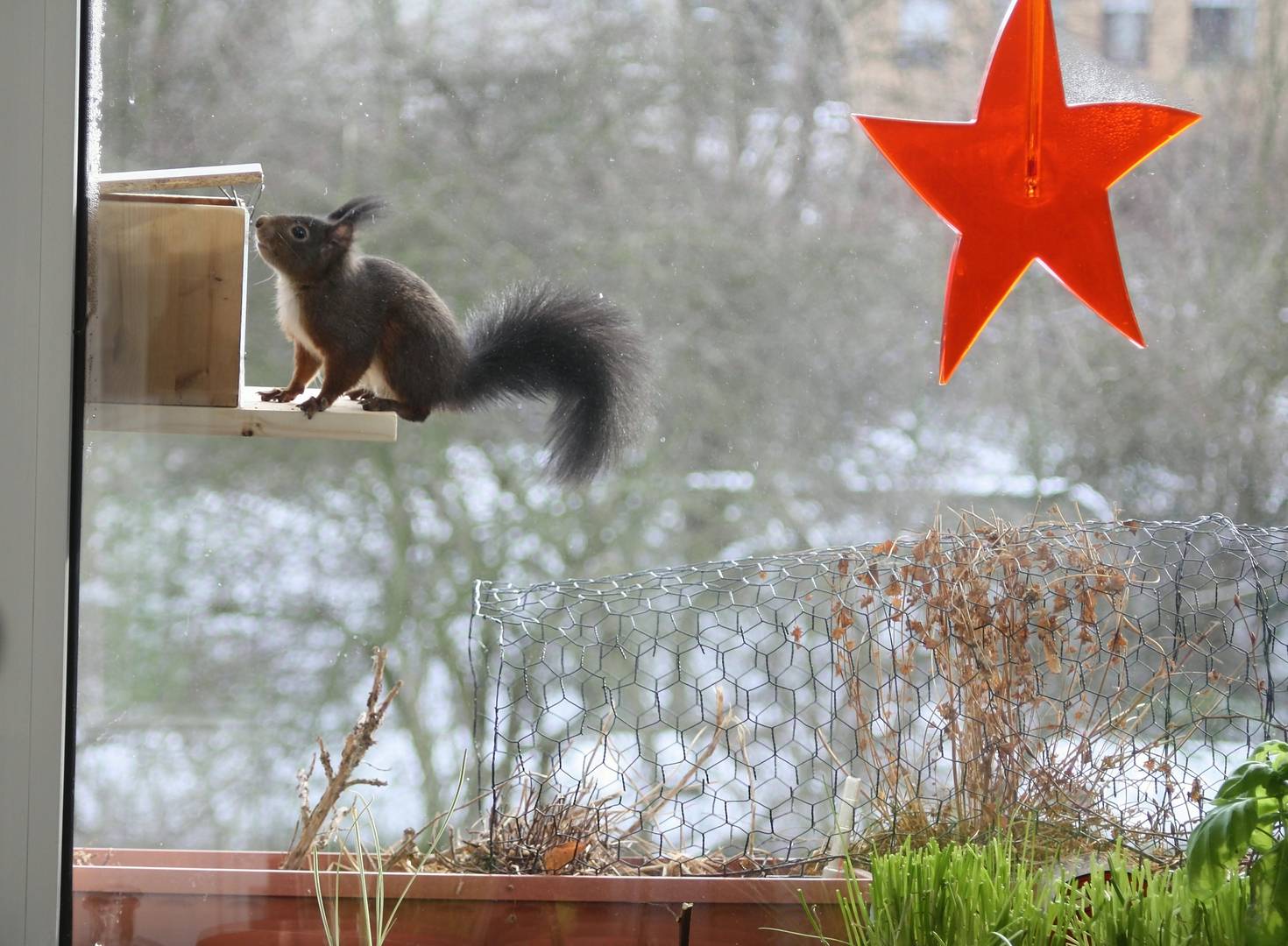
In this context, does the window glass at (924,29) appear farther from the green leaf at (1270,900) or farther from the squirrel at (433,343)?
the green leaf at (1270,900)

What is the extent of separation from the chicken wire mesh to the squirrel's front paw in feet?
0.90

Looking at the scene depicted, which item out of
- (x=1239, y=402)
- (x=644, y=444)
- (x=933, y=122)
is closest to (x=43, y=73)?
(x=644, y=444)

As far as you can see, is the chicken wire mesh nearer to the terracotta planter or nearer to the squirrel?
the terracotta planter

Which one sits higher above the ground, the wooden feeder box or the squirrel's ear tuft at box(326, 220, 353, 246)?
the squirrel's ear tuft at box(326, 220, 353, 246)

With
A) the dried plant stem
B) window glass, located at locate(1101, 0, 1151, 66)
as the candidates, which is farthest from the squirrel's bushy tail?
window glass, located at locate(1101, 0, 1151, 66)

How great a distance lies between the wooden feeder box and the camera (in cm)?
93

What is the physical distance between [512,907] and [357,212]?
0.64 metres

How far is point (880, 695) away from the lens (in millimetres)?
1145

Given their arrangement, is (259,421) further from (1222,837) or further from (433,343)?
(1222,837)

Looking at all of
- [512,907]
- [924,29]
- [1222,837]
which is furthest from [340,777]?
[924,29]

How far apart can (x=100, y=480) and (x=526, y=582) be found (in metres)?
0.43

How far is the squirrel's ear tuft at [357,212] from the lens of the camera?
1.04 metres

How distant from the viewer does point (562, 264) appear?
1.19m

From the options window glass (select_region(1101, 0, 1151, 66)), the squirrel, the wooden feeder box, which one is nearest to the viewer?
the wooden feeder box
